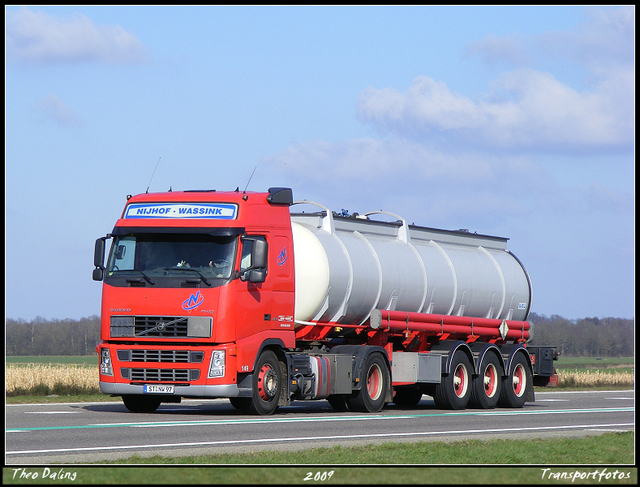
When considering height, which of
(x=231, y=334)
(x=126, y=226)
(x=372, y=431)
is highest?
(x=126, y=226)

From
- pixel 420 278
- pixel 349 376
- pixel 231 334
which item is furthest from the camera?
pixel 420 278

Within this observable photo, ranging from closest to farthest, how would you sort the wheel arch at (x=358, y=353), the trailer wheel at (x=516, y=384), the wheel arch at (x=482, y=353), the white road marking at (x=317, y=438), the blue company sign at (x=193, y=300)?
the white road marking at (x=317, y=438) → the blue company sign at (x=193, y=300) → the wheel arch at (x=358, y=353) → the wheel arch at (x=482, y=353) → the trailer wheel at (x=516, y=384)

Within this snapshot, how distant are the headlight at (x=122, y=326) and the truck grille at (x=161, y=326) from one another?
0.34 ft


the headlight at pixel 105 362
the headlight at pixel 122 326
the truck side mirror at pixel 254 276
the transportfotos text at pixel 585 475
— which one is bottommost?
the transportfotos text at pixel 585 475

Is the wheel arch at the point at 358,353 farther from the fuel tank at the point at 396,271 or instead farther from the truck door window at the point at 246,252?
the truck door window at the point at 246,252

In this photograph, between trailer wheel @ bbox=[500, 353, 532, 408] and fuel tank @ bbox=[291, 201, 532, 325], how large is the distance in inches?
51.6

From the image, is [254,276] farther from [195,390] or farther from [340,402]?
[340,402]

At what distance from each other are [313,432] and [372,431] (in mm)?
1070

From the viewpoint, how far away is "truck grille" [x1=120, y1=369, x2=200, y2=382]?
1864cm

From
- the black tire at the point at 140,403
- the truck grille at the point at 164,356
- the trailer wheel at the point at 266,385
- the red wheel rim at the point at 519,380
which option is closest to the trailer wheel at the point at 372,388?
the trailer wheel at the point at 266,385

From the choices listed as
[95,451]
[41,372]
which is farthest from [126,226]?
[41,372]

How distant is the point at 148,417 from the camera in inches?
743

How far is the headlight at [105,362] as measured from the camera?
1917 cm

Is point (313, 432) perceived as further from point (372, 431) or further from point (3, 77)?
point (3, 77)
